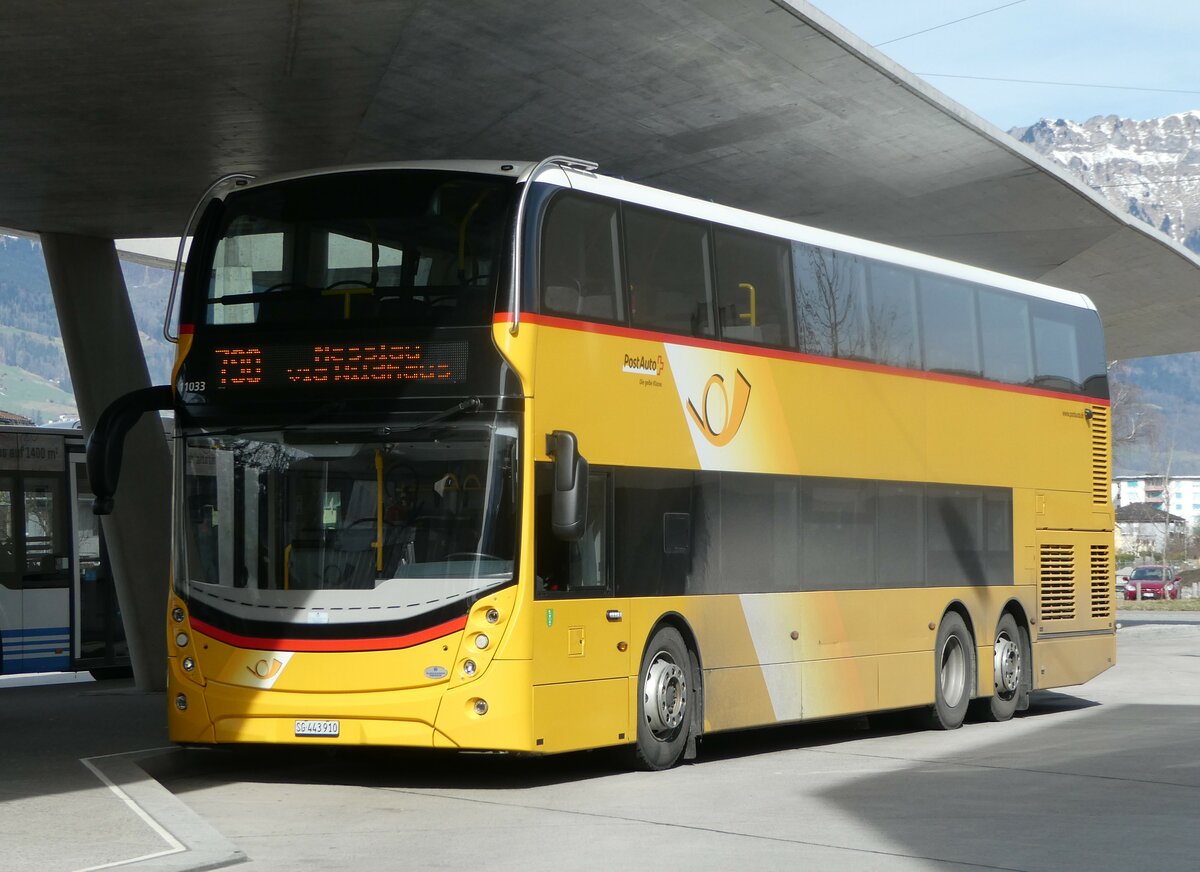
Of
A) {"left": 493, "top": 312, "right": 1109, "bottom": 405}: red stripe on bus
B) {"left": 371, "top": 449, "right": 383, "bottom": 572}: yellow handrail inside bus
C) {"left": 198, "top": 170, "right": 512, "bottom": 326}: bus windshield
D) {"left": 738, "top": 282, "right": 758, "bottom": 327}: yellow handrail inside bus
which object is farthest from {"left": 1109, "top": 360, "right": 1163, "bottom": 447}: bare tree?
{"left": 371, "top": 449, "right": 383, "bottom": 572}: yellow handrail inside bus

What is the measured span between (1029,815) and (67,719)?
945 centimetres

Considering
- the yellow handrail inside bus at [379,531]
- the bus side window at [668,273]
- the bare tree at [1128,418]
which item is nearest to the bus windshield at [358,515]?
the yellow handrail inside bus at [379,531]

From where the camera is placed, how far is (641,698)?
42.4ft

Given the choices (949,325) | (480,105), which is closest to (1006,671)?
(949,325)

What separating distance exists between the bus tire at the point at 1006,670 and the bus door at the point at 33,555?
11.4 m

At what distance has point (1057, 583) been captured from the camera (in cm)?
1986

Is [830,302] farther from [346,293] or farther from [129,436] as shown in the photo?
[129,436]

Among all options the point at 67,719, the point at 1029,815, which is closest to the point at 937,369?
the point at 1029,815

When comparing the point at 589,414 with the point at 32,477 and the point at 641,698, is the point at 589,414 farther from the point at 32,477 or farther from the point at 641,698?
the point at 32,477

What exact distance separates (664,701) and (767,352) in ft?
10.2

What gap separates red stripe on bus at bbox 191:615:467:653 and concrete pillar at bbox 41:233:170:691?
9076 mm

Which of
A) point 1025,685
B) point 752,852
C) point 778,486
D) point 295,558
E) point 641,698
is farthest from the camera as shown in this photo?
point 1025,685

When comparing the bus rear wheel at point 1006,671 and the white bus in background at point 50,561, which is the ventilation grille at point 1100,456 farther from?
the white bus in background at point 50,561

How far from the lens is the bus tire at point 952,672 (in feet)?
57.3
